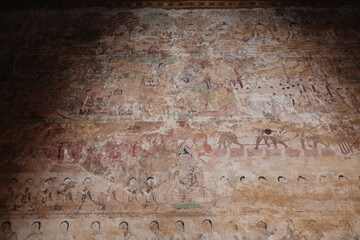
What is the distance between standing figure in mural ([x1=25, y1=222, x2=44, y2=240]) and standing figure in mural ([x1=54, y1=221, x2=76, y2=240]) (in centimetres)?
22

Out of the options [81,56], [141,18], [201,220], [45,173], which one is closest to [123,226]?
[201,220]

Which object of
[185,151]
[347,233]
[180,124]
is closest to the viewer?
[347,233]

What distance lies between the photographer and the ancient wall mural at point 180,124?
11.4ft

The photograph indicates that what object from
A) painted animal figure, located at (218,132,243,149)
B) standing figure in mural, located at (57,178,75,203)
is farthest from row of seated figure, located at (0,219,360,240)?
painted animal figure, located at (218,132,243,149)

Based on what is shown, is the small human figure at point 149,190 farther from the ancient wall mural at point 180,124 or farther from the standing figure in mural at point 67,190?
the standing figure in mural at point 67,190

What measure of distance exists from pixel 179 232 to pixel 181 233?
3 centimetres

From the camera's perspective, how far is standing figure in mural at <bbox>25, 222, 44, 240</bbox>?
336 cm

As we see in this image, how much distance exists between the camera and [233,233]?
3371mm

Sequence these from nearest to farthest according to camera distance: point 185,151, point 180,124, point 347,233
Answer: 1. point 347,233
2. point 185,151
3. point 180,124

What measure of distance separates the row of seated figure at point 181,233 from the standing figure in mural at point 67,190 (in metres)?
0.35

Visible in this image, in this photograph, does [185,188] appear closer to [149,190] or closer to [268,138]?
[149,190]

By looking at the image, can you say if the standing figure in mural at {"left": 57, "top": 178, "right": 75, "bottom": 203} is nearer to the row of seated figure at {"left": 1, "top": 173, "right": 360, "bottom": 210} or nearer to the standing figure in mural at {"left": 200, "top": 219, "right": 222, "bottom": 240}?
the row of seated figure at {"left": 1, "top": 173, "right": 360, "bottom": 210}

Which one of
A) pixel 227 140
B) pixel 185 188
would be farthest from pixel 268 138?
pixel 185 188

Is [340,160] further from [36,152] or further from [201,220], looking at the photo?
[36,152]
